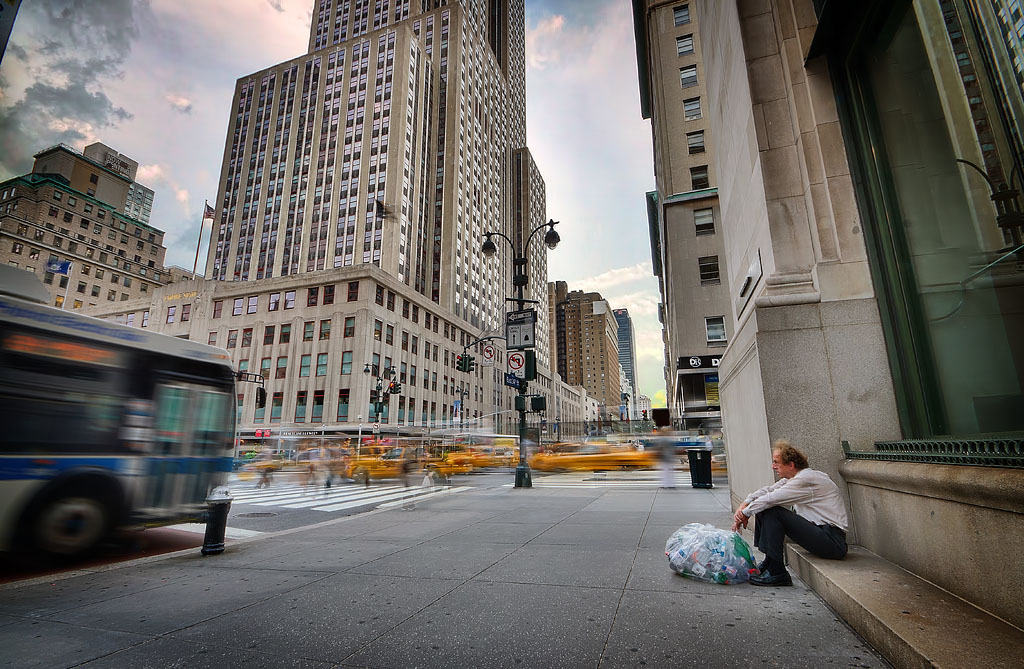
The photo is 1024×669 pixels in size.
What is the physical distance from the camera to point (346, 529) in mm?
8680

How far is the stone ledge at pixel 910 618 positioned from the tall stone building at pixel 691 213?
28.1 meters

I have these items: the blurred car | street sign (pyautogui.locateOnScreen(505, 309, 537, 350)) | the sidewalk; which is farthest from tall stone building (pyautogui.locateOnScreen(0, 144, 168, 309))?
the sidewalk

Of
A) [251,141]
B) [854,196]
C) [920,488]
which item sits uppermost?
[251,141]

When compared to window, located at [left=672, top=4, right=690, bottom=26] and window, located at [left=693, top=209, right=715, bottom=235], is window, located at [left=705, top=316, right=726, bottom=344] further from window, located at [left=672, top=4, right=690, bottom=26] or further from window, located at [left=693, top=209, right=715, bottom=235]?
window, located at [left=672, top=4, right=690, bottom=26]

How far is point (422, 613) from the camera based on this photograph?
13.1ft

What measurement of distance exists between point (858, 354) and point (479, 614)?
15.2ft

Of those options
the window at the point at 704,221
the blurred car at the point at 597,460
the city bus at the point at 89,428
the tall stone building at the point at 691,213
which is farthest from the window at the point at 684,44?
the city bus at the point at 89,428

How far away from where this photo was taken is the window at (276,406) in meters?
50.1

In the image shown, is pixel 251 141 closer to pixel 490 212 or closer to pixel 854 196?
pixel 490 212

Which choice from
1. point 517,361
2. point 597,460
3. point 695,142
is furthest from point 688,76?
point 517,361

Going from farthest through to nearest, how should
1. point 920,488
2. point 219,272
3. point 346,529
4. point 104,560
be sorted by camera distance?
point 219,272 < point 346,529 < point 104,560 < point 920,488

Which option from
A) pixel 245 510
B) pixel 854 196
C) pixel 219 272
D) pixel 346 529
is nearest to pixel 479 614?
pixel 346 529

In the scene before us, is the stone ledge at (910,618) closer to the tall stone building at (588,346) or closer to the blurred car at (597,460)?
the blurred car at (597,460)

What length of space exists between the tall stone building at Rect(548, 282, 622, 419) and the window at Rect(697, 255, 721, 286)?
14608 centimetres
